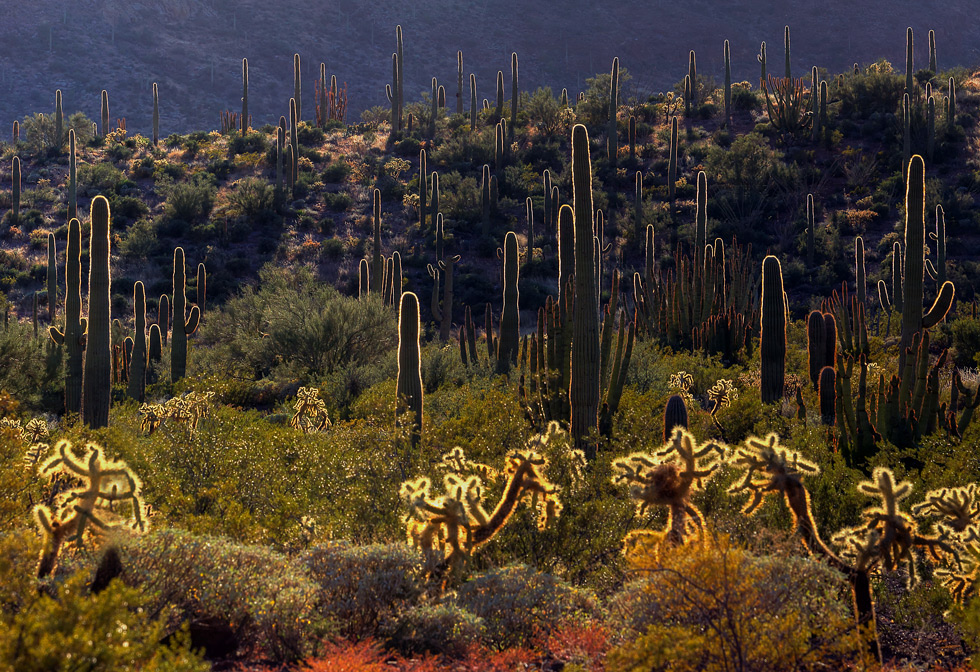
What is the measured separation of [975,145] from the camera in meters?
36.9

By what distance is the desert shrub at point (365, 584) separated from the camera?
16.5ft

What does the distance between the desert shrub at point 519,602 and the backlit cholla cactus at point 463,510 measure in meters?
0.24

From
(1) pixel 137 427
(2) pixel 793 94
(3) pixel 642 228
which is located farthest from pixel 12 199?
(2) pixel 793 94

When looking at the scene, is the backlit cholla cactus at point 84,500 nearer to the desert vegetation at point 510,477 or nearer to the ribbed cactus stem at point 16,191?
the desert vegetation at point 510,477

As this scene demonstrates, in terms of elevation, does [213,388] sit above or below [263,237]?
below

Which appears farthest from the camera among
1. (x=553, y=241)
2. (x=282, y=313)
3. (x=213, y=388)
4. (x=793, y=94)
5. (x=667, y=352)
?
(x=793, y=94)

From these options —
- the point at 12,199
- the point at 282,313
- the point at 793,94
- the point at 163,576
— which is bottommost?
Answer: the point at 163,576

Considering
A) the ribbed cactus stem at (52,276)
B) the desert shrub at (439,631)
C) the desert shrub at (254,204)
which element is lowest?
the desert shrub at (439,631)

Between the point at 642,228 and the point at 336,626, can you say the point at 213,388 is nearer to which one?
the point at 336,626

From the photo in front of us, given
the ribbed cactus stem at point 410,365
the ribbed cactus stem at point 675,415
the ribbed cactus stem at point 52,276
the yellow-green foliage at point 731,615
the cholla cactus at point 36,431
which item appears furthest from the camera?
the ribbed cactus stem at point 52,276

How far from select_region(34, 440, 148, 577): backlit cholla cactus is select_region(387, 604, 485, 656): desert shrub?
62.8 inches

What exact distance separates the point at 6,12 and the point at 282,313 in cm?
7577

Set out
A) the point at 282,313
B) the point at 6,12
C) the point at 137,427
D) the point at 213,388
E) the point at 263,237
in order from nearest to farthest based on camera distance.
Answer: the point at 137,427 < the point at 213,388 < the point at 282,313 < the point at 263,237 < the point at 6,12

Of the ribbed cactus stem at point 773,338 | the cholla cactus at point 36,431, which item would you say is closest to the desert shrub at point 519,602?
the cholla cactus at point 36,431
